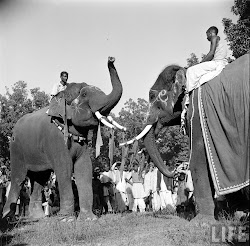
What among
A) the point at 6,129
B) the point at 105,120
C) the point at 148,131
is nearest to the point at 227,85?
the point at 148,131

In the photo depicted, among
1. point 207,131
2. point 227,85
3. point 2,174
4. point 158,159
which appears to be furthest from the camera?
point 2,174

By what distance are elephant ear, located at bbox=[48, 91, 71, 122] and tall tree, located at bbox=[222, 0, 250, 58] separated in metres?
8.84

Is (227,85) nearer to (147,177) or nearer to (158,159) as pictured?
(158,159)

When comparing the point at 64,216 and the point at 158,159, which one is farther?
the point at 64,216

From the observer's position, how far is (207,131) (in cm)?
679

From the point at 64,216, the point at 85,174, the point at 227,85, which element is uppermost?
the point at 227,85

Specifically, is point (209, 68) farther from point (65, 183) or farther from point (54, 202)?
point (54, 202)

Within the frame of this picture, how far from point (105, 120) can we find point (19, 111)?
30.8m

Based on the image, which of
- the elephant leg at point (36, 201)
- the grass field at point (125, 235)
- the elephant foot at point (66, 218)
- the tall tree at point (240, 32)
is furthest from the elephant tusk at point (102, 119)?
the tall tree at point (240, 32)

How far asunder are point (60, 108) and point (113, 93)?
1.45m

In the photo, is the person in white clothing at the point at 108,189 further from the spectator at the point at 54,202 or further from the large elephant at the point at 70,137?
the large elephant at the point at 70,137

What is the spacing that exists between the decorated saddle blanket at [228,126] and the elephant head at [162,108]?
1.53 meters

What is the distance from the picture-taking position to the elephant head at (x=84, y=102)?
9.86m

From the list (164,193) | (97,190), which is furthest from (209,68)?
(164,193)
